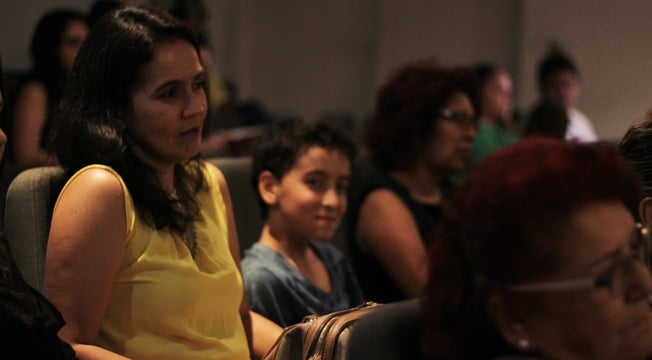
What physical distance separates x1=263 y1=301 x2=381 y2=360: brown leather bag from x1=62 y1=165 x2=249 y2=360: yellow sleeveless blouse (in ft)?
0.85

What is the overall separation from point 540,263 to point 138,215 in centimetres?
87

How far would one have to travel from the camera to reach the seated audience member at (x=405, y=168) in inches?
106

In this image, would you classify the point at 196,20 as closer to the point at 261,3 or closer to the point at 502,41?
the point at 261,3

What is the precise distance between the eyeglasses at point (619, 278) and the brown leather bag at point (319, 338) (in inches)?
13.6

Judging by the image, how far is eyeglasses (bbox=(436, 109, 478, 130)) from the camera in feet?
9.62

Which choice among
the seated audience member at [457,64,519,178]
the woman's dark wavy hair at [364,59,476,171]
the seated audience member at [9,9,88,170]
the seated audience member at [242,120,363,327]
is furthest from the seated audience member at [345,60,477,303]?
the seated audience member at [457,64,519,178]

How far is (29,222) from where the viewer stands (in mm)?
1870

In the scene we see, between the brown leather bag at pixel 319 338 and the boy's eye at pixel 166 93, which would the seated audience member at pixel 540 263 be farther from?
the boy's eye at pixel 166 93

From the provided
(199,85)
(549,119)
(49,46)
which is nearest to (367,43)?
(549,119)

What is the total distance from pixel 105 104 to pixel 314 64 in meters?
6.11

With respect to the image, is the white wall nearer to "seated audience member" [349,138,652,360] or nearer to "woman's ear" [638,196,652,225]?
"woman's ear" [638,196,652,225]

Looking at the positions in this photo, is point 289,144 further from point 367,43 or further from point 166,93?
point 367,43

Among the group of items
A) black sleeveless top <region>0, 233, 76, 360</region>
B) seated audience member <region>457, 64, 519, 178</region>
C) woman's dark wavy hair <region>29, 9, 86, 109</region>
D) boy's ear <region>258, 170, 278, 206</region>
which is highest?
woman's dark wavy hair <region>29, 9, 86, 109</region>

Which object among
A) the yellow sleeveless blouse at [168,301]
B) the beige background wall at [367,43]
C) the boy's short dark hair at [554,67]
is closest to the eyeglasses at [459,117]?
the yellow sleeveless blouse at [168,301]
